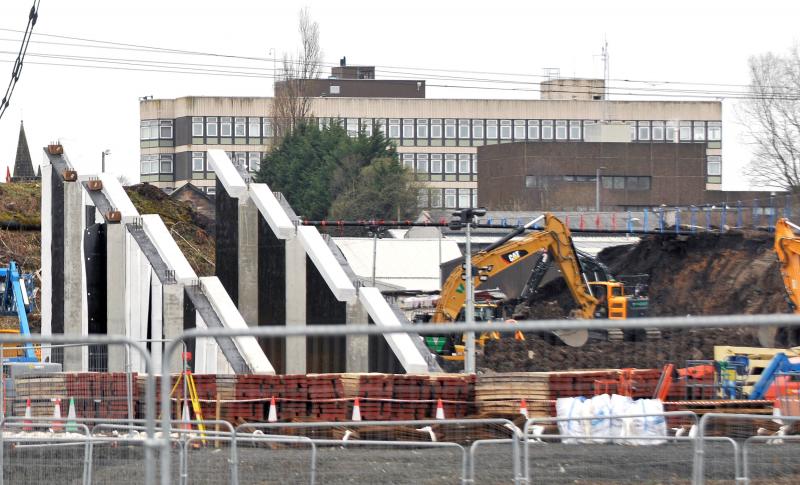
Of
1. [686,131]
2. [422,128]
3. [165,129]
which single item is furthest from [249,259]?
[686,131]

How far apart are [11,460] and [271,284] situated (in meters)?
16.4

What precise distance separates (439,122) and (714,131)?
25.8 m

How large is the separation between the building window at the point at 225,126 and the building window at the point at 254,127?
1804mm

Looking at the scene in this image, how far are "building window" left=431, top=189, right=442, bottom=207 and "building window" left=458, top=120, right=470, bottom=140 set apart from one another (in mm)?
5503

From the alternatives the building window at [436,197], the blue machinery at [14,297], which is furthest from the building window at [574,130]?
the blue machinery at [14,297]

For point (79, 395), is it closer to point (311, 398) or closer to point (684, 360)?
point (311, 398)

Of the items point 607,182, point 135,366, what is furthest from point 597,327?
point 607,182

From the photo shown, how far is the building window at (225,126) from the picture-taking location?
108750mm

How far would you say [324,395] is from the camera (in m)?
21.2

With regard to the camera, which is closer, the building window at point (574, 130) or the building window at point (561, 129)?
the building window at point (561, 129)

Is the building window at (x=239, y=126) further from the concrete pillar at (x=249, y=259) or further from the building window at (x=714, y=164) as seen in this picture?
the concrete pillar at (x=249, y=259)

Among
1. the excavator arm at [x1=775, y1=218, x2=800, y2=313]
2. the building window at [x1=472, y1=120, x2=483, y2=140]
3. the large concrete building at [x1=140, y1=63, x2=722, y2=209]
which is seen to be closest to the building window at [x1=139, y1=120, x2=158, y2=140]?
the large concrete building at [x1=140, y1=63, x2=722, y2=209]

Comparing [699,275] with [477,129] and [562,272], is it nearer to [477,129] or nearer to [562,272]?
[562,272]

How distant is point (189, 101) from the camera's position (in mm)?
108500
